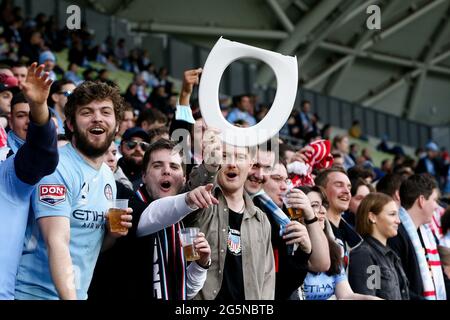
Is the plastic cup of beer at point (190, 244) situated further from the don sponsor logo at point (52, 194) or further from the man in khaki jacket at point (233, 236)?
the don sponsor logo at point (52, 194)

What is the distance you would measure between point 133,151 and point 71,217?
7.19ft

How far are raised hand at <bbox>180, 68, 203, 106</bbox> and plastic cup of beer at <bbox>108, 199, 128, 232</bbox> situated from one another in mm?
1313

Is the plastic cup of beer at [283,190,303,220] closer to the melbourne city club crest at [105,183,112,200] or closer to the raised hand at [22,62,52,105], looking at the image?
Answer: the melbourne city club crest at [105,183,112,200]

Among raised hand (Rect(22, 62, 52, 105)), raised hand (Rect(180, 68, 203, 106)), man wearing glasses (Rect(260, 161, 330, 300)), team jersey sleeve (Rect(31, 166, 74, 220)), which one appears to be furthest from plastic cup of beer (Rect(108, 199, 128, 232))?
raised hand (Rect(180, 68, 203, 106))

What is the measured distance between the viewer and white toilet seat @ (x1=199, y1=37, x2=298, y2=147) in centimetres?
429

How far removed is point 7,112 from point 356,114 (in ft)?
71.5

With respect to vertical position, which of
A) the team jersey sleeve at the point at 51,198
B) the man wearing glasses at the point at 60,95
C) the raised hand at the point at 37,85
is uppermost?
the man wearing glasses at the point at 60,95

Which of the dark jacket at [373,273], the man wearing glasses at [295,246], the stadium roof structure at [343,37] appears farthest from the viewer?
the stadium roof structure at [343,37]

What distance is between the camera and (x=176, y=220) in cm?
393

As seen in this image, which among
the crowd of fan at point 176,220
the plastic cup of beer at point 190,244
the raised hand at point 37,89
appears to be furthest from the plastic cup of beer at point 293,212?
the raised hand at point 37,89

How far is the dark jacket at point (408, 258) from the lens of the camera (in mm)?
6297

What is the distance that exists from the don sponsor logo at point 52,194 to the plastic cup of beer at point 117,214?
234 millimetres
